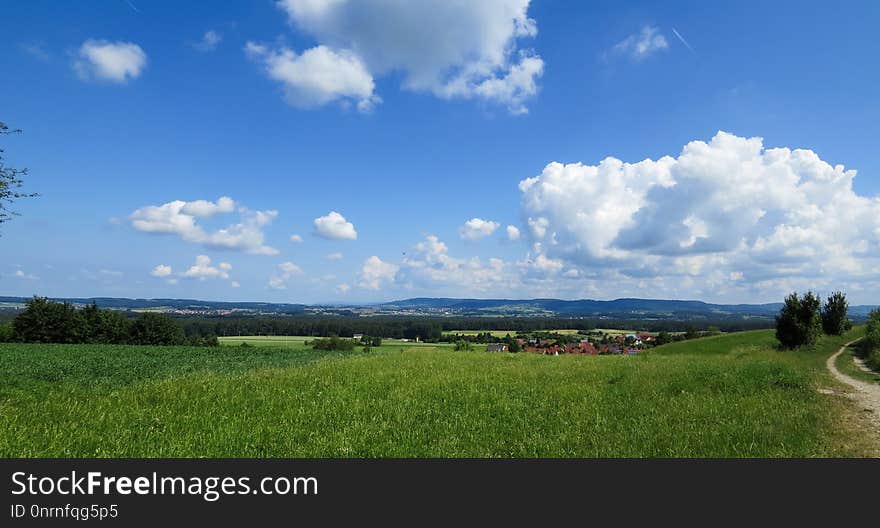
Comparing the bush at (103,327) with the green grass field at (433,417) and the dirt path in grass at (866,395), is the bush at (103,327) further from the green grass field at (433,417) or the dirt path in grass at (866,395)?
the dirt path in grass at (866,395)

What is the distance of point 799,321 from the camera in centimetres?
4000

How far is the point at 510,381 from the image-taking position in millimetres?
18328

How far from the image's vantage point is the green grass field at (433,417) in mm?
8797

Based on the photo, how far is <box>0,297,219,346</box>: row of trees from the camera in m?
56.7

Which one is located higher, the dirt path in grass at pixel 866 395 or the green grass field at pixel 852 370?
the dirt path in grass at pixel 866 395

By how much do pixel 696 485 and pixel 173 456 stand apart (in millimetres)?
8985

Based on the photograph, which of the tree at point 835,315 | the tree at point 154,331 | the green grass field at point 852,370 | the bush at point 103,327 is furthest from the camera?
the tree at point 154,331

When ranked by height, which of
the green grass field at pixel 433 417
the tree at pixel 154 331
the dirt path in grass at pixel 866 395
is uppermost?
the green grass field at pixel 433 417

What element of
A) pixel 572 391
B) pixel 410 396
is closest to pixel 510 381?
pixel 572 391

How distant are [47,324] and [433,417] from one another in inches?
2663

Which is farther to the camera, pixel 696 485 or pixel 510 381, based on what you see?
pixel 510 381

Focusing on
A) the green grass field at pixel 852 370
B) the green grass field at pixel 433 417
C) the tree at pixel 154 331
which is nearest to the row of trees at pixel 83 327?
the tree at pixel 154 331

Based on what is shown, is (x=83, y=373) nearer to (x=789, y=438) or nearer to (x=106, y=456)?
(x=106, y=456)

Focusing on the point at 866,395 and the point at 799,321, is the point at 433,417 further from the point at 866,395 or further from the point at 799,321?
the point at 799,321
